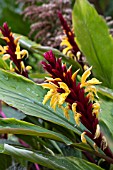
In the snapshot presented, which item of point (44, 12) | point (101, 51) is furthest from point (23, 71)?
point (44, 12)

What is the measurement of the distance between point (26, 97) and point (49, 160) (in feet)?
0.58

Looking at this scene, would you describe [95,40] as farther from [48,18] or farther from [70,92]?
[48,18]

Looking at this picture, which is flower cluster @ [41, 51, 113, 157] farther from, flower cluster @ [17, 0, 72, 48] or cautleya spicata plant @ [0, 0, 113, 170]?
flower cluster @ [17, 0, 72, 48]

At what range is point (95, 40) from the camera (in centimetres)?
115

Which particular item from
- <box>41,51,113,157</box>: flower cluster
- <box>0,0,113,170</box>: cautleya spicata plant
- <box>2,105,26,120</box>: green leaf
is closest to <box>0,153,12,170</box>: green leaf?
<box>0,0,113,170</box>: cautleya spicata plant

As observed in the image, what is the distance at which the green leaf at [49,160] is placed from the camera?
2.47ft

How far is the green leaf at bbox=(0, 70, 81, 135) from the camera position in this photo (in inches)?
34.0

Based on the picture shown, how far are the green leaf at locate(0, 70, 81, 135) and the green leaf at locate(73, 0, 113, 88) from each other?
0.80 ft

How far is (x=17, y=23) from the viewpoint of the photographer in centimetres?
274

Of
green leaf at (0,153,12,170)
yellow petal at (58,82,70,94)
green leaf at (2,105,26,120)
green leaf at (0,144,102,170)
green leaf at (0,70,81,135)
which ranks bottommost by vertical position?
green leaf at (0,153,12,170)

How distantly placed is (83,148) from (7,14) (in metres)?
1.99

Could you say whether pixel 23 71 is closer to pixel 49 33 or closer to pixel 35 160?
pixel 35 160

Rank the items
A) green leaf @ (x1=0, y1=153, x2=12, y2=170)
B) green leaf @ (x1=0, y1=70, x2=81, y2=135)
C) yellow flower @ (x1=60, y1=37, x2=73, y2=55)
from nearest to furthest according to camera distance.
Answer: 1. green leaf @ (x1=0, y1=70, x2=81, y2=135)
2. green leaf @ (x1=0, y1=153, x2=12, y2=170)
3. yellow flower @ (x1=60, y1=37, x2=73, y2=55)

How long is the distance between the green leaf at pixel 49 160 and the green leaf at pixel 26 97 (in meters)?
0.07
